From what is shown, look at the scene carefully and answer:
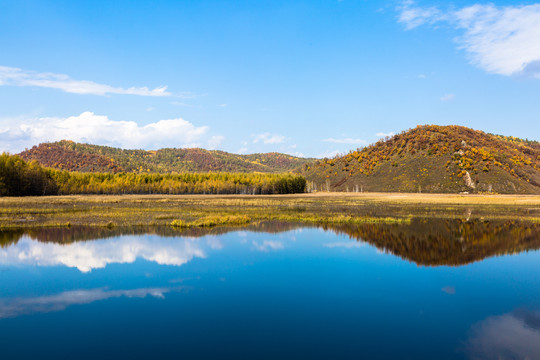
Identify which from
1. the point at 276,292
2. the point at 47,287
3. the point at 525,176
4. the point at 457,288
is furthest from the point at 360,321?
the point at 525,176

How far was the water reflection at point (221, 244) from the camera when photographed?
88.1 ft

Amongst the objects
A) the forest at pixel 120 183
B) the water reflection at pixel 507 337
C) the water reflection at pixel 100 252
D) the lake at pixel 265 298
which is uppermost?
the forest at pixel 120 183

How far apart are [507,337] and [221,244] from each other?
22449 mm

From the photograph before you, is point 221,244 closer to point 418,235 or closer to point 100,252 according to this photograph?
point 100,252

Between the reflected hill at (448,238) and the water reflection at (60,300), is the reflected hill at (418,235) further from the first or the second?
the water reflection at (60,300)

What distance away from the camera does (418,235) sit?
37844mm

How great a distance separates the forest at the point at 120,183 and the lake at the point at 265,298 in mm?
86217

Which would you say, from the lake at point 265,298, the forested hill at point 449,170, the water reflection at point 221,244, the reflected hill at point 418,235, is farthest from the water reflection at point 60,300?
the forested hill at point 449,170

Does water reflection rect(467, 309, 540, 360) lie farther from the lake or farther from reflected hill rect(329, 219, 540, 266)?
reflected hill rect(329, 219, 540, 266)

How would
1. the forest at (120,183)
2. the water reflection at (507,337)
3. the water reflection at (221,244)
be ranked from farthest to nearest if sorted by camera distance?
1. the forest at (120,183)
2. the water reflection at (221,244)
3. the water reflection at (507,337)

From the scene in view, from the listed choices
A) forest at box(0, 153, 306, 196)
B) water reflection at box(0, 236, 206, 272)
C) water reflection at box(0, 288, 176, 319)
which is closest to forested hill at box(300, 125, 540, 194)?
forest at box(0, 153, 306, 196)

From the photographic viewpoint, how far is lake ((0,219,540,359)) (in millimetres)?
13062

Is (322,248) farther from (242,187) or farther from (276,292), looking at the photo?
(242,187)

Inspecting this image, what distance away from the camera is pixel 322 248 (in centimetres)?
3188
